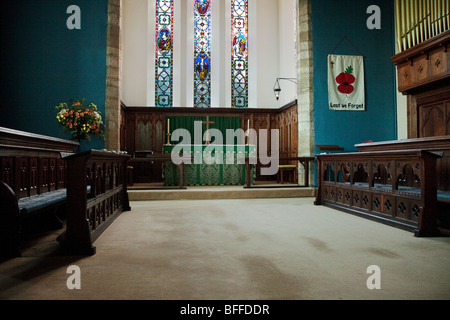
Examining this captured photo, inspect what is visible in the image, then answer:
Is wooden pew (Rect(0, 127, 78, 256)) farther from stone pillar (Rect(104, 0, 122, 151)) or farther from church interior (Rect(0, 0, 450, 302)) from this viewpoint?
stone pillar (Rect(104, 0, 122, 151))

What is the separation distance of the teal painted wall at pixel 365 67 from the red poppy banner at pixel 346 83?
0.12 meters

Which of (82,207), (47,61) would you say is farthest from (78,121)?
(82,207)

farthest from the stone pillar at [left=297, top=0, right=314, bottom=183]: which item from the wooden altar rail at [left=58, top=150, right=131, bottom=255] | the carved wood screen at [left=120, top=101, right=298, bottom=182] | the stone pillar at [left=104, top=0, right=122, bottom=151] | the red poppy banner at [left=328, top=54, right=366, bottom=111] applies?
the wooden altar rail at [left=58, top=150, right=131, bottom=255]

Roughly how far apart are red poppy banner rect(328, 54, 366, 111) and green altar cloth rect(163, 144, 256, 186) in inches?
92.8

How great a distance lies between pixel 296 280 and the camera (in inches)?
72.6

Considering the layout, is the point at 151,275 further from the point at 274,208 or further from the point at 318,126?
the point at 318,126

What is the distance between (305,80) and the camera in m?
7.00

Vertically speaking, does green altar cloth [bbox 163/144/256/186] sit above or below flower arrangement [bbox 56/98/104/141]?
below

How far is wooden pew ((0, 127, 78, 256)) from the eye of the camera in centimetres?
228

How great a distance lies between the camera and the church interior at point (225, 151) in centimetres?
204

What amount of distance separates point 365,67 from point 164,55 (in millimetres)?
5938

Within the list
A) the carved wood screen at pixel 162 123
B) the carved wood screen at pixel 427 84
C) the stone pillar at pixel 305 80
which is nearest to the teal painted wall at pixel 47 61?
the carved wood screen at pixel 162 123

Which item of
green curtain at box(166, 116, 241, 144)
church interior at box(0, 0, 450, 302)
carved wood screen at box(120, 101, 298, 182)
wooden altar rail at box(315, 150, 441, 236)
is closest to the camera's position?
church interior at box(0, 0, 450, 302)
